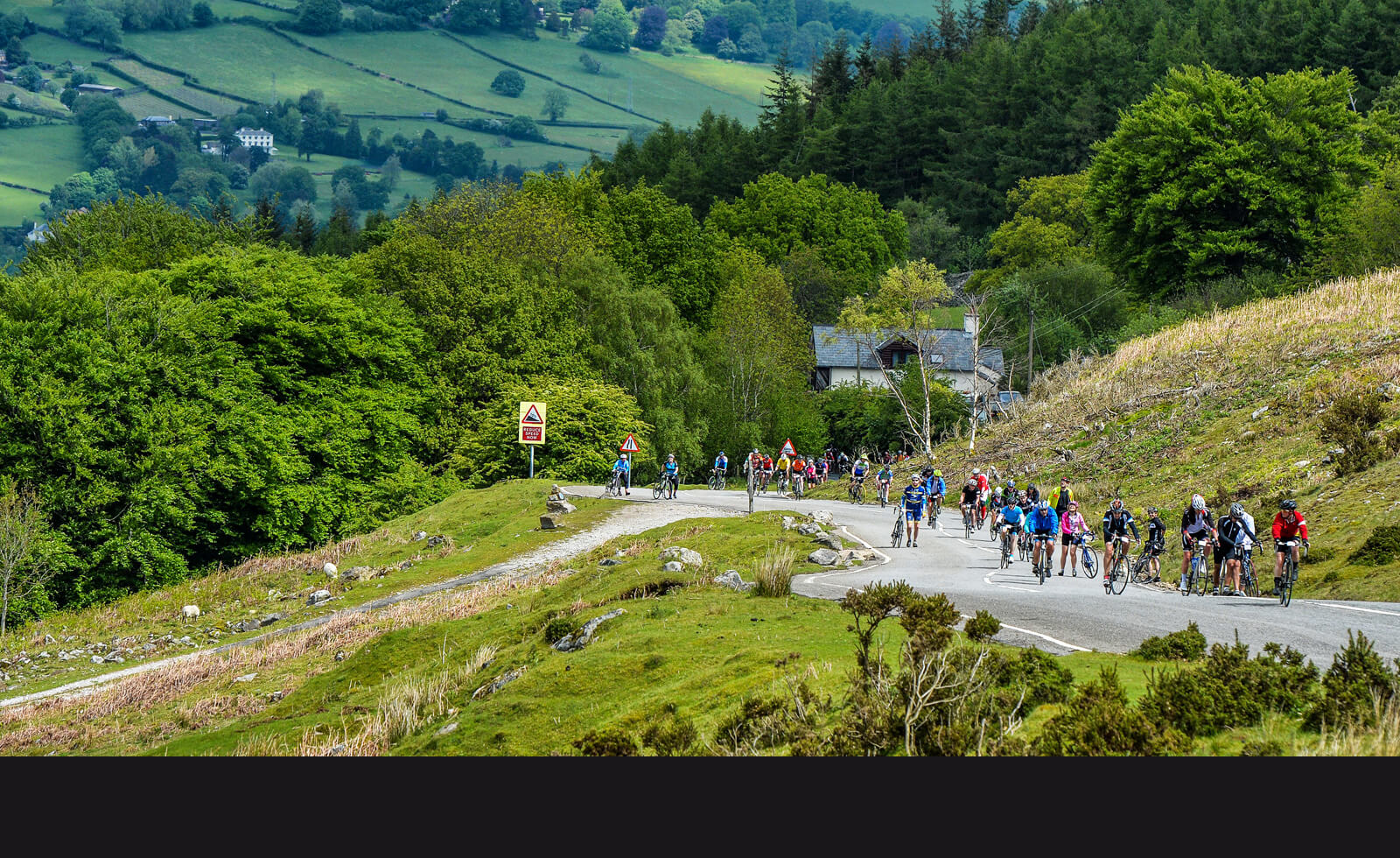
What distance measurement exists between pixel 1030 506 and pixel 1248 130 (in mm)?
58618

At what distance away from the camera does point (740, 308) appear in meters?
104

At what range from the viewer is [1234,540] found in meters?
27.5

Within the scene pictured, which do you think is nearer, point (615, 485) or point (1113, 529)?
point (1113, 529)

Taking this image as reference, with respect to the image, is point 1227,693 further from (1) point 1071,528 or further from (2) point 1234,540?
(1) point 1071,528

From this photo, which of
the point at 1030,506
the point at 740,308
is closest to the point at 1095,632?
the point at 1030,506

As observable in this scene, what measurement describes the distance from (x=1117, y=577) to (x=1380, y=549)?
5932 millimetres

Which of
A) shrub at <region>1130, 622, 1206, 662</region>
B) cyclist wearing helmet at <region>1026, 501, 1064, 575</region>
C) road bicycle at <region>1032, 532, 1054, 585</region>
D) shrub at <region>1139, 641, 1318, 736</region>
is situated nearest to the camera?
shrub at <region>1139, 641, 1318, 736</region>

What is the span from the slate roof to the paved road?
230 ft

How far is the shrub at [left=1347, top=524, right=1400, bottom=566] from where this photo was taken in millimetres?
29030

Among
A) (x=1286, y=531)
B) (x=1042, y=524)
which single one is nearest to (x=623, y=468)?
(x=1042, y=524)

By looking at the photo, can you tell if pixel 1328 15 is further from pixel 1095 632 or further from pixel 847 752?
pixel 847 752

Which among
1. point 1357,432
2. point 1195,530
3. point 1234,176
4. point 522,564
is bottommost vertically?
point 522,564

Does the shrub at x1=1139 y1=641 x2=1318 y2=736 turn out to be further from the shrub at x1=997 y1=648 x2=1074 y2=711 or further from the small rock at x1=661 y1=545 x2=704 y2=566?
the small rock at x1=661 y1=545 x2=704 y2=566

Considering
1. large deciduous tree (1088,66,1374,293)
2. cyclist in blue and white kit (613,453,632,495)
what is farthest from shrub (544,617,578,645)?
large deciduous tree (1088,66,1374,293)
